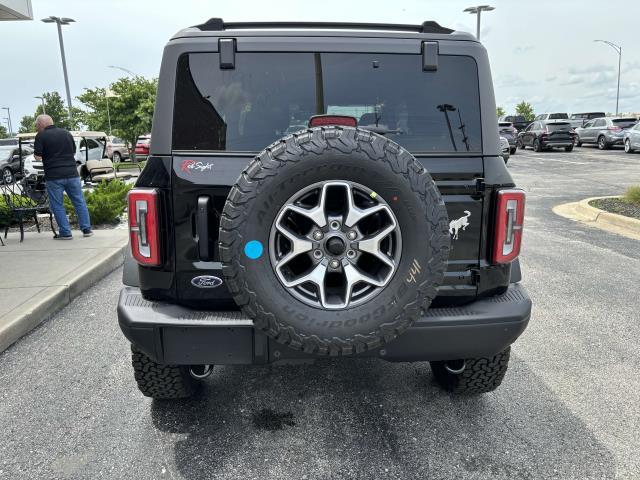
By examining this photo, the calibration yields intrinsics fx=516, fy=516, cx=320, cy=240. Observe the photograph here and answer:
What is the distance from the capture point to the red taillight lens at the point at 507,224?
8.27 feet

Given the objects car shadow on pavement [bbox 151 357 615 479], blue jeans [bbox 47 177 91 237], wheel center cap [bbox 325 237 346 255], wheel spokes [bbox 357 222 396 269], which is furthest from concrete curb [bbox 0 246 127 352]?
wheel spokes [bbox 357 222 396 269]

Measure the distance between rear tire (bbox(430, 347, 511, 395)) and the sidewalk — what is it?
332cm

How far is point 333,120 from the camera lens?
8.03 ft

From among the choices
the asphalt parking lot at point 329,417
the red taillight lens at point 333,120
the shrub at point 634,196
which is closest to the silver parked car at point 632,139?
the shrub at point 634,196

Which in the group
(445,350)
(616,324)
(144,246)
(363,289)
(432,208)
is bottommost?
(616,324)

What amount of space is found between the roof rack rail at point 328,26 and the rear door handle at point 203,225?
866mm

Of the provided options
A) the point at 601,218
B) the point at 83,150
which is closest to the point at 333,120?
the point at 601,218

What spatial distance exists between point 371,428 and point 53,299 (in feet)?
11.1

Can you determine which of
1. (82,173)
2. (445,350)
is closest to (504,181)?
(445,350)

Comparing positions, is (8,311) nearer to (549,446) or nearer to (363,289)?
(363,289)

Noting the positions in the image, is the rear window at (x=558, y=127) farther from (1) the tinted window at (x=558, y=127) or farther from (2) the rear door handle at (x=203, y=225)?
(2) the rear door handle at (x=203, y=225)

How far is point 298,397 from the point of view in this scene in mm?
3178

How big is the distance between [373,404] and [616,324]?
8.12 ft

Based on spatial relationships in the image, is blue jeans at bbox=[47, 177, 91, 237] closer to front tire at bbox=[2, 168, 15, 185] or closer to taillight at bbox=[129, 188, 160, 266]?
front tire at bbox=[2, 168, 15, 185]
